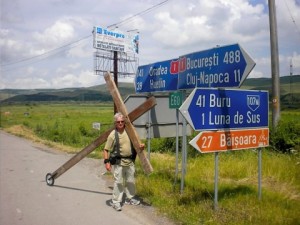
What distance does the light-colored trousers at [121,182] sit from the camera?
6.66 meters

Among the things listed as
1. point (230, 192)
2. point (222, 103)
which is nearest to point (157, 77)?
point (222, 103)

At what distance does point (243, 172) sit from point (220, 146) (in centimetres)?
348

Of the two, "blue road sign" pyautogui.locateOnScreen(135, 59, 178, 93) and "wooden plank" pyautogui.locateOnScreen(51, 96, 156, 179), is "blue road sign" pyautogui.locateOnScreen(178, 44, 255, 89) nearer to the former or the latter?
"blue road sign" pyautogui.locateOnScreen(135, 59, 178, 93)

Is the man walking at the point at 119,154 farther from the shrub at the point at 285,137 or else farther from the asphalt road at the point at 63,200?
the shrub at the point at 285,137

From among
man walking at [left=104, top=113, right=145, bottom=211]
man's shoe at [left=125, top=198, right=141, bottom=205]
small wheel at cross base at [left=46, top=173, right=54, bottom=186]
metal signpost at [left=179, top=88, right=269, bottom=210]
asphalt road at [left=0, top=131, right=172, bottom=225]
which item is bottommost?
asphalt road at [left=0, top=131, right=172, bottom=225]

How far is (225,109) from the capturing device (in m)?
5.88

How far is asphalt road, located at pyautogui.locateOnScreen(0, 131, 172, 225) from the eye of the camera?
5.97 m

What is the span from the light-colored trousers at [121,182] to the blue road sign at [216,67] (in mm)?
1945

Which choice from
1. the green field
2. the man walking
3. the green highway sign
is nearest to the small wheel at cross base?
the green field

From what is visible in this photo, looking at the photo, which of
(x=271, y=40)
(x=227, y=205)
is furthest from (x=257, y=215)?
(x=271, y=40)

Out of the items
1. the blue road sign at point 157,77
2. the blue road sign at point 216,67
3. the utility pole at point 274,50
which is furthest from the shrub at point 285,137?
the blue road sign at point 216,67

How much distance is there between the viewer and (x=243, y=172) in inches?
349

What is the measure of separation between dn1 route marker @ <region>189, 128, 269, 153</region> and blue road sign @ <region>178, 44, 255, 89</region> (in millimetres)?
837

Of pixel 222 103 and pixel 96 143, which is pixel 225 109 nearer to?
pixel 222 103
